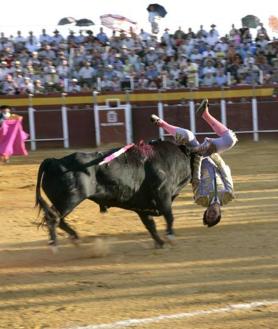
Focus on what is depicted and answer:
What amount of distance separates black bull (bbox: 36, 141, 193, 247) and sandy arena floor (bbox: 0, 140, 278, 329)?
316 millimetres

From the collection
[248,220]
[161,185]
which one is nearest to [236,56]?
[248,220]

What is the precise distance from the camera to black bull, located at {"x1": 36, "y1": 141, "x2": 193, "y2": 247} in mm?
4719

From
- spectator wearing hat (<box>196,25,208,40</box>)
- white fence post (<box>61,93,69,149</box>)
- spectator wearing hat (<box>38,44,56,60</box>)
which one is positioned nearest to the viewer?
white fence post (<box>61,93,69,149</box>)

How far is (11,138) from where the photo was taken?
41.7 feet

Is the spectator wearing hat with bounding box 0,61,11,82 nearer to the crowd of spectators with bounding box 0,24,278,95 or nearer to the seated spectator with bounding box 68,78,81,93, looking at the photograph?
the crowd of spectators with bounding box 0,24,278,95

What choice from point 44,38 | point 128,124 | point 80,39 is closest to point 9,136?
point 128,124

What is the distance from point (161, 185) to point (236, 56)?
11903 millimetres

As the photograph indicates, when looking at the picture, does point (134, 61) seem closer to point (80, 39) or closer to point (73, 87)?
point (73, 87)

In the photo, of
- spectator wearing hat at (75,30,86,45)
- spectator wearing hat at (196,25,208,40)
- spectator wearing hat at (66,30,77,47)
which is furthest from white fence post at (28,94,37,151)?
A: spectator wearing hat at (196,25,208,40)

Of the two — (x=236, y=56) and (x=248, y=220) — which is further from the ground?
(x=236, y=56)

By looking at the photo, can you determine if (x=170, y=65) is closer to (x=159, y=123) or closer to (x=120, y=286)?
(x=159, y=123)

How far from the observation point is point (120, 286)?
4.08 meters

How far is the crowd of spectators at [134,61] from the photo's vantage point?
1598 cm

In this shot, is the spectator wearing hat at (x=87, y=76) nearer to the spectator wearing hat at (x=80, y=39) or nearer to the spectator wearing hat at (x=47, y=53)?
the spectator wearing hat at (x=47, y=53)
